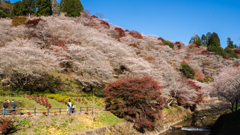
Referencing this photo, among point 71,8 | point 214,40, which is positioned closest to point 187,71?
point 214,40

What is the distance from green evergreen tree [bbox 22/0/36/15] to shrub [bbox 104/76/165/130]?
38.1 meters

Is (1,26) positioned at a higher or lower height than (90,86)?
higher

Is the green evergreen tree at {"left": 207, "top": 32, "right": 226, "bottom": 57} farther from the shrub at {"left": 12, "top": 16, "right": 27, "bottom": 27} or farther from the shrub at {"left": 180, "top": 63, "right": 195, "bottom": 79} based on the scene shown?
the shrub at {"left": 12, "top": 16, "right": 27, "bottom": 27}

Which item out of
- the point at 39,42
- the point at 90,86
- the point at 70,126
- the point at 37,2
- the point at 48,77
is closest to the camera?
the point at 70,126

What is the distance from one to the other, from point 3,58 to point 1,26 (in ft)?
58.3

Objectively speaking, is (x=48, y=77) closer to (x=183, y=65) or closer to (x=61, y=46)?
(x=61, y=46)

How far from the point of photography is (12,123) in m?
11.5

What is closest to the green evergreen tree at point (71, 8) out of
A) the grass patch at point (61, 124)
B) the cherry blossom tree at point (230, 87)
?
the grass patch at point (61, 124)

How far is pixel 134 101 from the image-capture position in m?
19.8

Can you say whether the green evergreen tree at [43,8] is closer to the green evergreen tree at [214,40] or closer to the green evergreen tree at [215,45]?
the green evergreen tree at [215,45]

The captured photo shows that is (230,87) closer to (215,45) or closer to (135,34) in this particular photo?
(135,34)

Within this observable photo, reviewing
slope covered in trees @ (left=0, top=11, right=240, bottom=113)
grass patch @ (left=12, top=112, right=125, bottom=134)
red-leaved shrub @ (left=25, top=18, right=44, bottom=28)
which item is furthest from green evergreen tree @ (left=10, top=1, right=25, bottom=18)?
grass patch @ (left=12, top=112, right=125, bottom=134)

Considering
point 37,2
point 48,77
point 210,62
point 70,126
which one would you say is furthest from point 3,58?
point 210,62

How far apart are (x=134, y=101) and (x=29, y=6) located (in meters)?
43.0
